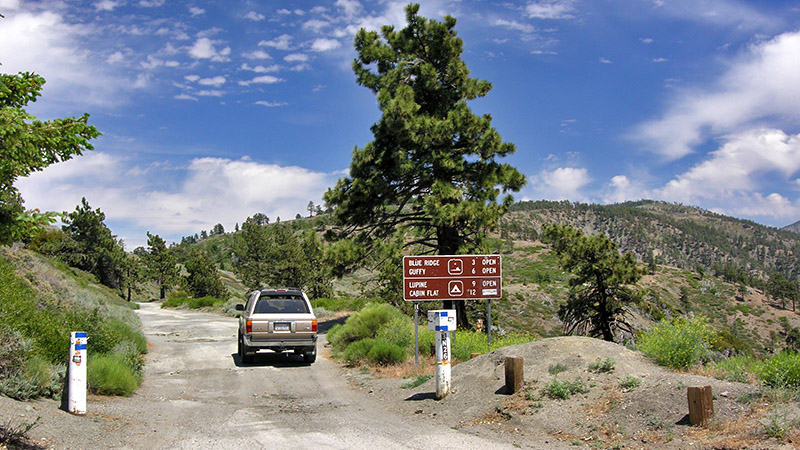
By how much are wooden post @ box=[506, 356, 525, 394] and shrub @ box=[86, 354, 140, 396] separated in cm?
689

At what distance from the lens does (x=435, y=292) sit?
46.4ft

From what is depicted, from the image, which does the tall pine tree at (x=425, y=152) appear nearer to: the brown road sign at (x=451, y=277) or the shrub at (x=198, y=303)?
the brown road sign at (x=451, y=277)

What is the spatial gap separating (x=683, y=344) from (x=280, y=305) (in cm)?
956

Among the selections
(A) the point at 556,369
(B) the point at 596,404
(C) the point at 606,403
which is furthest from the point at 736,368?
(A) the point at 556,369

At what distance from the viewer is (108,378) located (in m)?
9.86

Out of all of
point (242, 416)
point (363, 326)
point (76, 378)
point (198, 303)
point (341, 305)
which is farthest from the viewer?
point (198, 303)

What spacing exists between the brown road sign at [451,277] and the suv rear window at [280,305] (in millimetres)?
2963

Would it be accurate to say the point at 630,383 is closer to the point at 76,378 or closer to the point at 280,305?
the point at 76,378

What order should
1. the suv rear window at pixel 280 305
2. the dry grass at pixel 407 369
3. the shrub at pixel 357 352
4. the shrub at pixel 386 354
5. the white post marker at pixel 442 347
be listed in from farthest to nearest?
1. the shrub at pixel 357 352
2. the suv rear window at pixel 280 305
3. the shrub at pixel 386 354
4. the dry grass at pixel 407 369
5. the white post marker at pixel 442 347

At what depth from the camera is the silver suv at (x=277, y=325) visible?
14039 mm

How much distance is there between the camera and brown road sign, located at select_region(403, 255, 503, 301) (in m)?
14.0

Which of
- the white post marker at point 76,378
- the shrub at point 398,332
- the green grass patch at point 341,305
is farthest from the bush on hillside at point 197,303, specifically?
the white post marker at point 76,378

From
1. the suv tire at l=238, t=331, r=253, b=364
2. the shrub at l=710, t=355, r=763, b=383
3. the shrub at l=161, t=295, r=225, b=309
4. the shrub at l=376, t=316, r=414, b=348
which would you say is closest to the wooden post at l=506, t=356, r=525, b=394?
the shrub at l=710, t=355, r=763, b=383

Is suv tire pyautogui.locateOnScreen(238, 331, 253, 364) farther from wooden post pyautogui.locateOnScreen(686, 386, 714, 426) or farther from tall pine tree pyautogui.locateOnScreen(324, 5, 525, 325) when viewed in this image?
wooden post pyautogui.locateOnScreen(686, 386, 714, 426)
